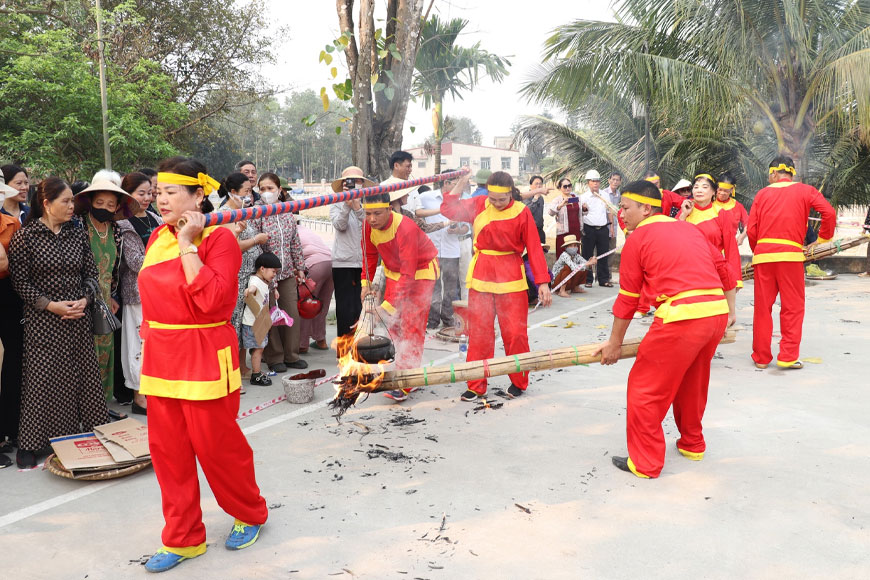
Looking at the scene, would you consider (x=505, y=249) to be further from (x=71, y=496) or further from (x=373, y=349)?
(x=71, y=496)

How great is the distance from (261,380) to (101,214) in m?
2.07

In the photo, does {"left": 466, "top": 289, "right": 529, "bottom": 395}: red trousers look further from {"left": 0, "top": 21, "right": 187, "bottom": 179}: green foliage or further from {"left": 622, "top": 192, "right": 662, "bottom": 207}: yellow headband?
{"left": 0, "top": 21, "right": 187, "bottom": 179}: green foliage

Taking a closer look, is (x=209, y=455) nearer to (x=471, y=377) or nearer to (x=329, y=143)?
(x=471, y=377)

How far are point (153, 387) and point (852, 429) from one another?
15.6ft

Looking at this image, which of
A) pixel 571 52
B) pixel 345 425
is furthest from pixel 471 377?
pixel 571 52

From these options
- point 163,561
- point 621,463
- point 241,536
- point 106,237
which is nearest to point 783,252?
point 621,463

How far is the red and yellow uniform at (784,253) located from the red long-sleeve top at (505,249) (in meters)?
2.40

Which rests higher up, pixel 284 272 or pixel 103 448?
pixel 284 272

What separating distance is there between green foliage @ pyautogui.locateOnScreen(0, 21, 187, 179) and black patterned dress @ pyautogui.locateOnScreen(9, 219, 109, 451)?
10739 mm

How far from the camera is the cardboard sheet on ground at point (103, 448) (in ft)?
13.0

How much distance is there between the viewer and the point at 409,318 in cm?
602

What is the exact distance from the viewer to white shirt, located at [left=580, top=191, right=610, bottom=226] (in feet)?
37.2

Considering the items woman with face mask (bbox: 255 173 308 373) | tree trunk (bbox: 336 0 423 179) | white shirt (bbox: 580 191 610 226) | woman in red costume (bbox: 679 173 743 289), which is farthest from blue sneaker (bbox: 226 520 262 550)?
white shirt (bbox: 580 191 610 226)

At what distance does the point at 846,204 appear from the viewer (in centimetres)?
1363
